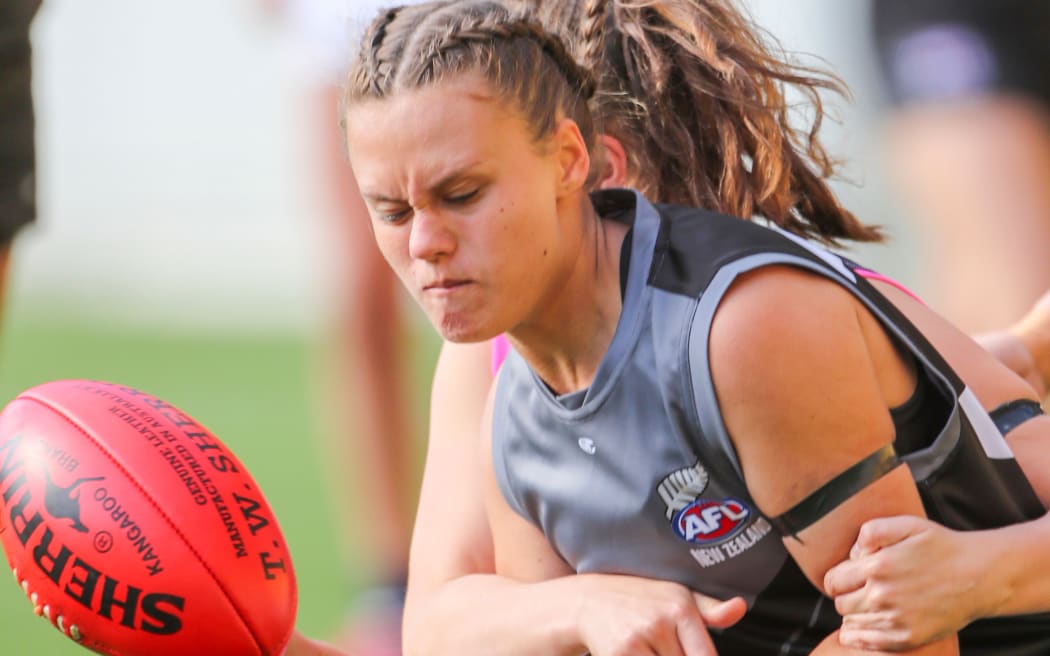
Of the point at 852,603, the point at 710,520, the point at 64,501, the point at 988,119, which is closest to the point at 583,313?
the point at 710,520

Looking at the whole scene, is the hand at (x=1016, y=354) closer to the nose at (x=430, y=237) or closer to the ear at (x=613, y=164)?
the ear at (x=613, y=164)

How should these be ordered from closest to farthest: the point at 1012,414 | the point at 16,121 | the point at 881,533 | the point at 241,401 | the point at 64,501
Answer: the point at 881,533, the point at 64,501, the point at 1012,414, the point at 16,121, the point at 241,401

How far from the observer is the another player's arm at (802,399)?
2020 millimetres

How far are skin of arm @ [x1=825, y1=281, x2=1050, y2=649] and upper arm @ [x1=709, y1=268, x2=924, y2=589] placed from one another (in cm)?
4

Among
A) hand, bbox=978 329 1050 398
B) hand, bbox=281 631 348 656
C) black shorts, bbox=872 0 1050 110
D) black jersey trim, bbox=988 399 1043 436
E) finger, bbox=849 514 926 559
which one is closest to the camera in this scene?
finger, bbox=849 514 926 559

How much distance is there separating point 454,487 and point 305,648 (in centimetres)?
35

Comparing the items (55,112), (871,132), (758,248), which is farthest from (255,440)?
(55,112)

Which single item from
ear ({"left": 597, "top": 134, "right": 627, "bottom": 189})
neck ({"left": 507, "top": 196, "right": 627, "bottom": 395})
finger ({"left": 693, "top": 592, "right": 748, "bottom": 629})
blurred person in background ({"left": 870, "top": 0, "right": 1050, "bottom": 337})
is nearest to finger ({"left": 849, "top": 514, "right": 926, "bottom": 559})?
finger ({"left": 693, "top": 592, "right": 748, "bottom": 629})

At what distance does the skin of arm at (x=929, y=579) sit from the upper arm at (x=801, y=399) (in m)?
0.04

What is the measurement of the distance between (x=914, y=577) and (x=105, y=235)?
10071mm

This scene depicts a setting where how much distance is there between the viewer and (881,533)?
2016 mm

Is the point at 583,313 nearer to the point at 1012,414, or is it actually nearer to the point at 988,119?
the point at 1012,414

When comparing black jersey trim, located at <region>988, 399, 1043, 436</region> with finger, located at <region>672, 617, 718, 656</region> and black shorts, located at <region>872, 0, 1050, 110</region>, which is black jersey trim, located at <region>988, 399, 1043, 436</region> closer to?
finger, located at <region>672, 617, 718, 656</region>

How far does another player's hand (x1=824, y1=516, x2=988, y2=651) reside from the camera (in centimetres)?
202
